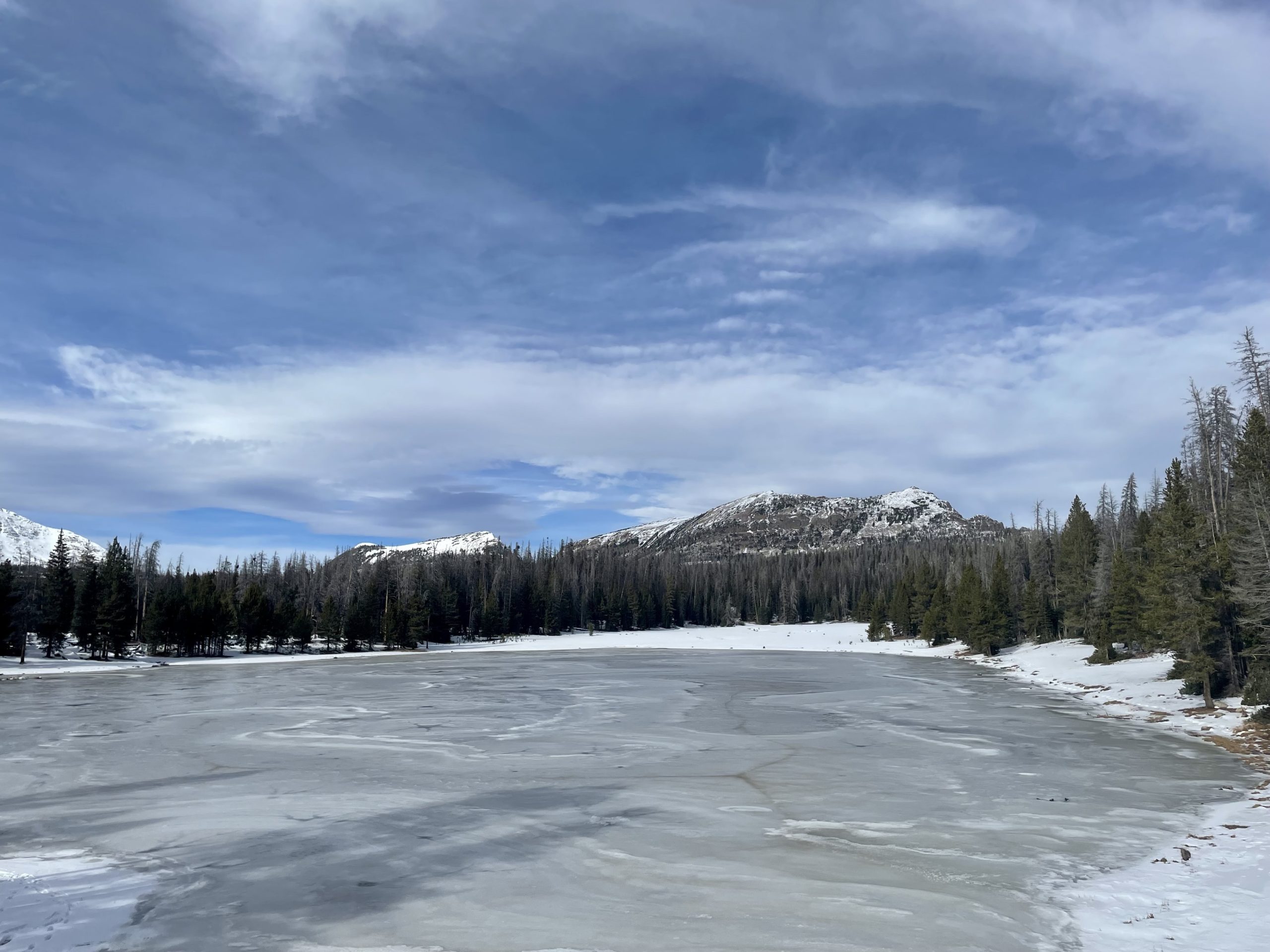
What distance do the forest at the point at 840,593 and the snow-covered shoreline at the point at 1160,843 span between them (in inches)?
78.0

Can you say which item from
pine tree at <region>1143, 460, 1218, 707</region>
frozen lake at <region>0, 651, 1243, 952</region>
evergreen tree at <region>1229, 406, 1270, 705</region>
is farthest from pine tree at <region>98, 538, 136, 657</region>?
evergreen tree at <region>1229, 406, 1270, 705</region>

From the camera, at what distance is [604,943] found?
893 cm

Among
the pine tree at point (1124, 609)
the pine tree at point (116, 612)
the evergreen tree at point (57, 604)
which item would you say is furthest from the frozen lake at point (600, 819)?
the evergreen tree at point (57, 604)

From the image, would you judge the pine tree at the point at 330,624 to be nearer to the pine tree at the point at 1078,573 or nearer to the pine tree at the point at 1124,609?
the pine tree at the point at 1078,573

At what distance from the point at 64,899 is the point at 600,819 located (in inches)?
322

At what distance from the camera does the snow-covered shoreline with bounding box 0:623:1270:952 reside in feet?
30.8

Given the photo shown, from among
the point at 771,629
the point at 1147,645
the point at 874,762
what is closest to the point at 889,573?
the point at 771,629

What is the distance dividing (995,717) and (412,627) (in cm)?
8377


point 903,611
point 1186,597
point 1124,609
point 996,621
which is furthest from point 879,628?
point 1186,597

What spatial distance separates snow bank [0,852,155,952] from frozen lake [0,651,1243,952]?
355 mm

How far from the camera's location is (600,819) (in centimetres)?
1498

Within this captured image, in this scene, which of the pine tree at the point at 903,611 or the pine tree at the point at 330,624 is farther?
the pine tree at the point at 903,611

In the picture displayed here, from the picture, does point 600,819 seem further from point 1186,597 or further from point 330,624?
point 330,624

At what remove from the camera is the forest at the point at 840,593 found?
110 ft
